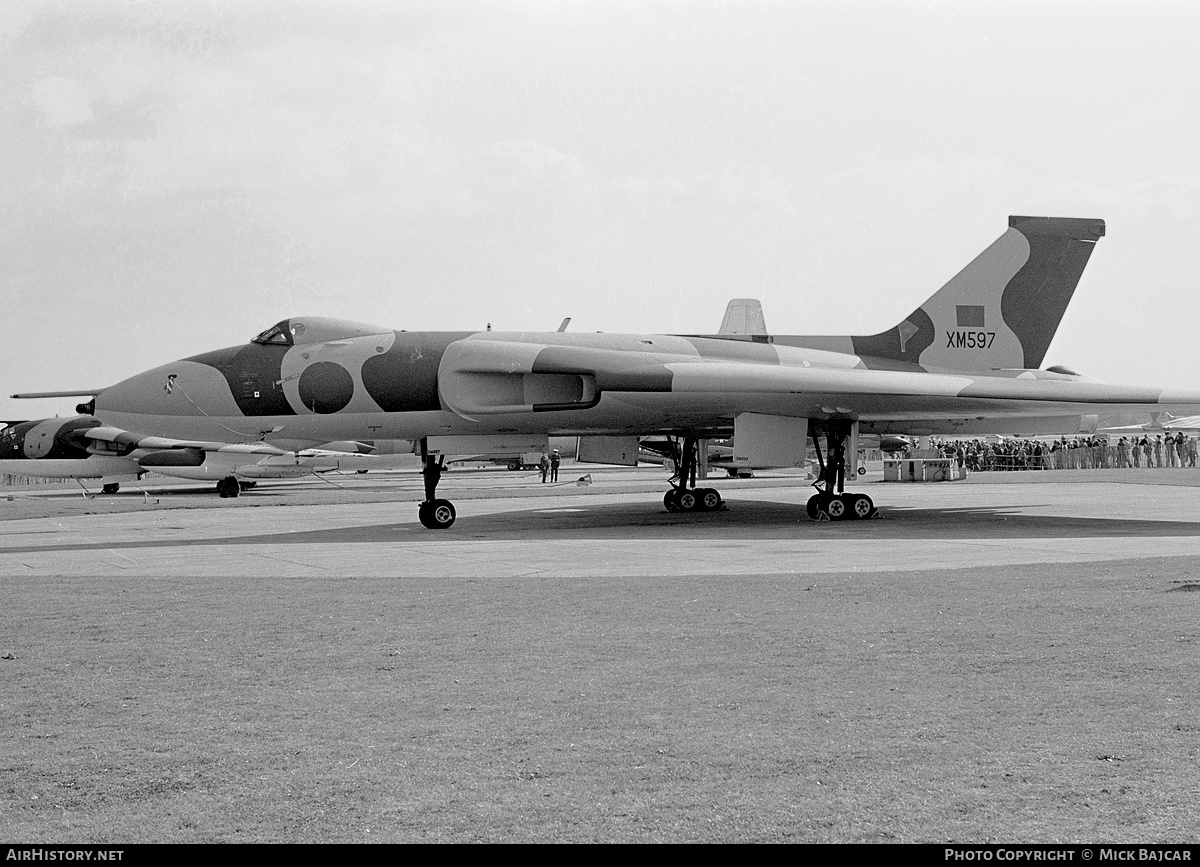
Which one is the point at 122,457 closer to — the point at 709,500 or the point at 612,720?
the point at 709,500

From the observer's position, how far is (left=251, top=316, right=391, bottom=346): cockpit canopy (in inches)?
717

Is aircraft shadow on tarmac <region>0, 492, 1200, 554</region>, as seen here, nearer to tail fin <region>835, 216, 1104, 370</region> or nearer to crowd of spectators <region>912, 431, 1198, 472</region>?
tail fin <region>835, 216, 1104, 370</region>

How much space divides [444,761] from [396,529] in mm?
14077

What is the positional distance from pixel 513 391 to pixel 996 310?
8.50 m

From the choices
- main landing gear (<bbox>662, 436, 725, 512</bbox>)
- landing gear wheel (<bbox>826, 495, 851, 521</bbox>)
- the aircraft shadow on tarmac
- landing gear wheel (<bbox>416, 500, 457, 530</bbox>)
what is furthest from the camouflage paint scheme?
main landing gear (<bbox>662, 436, 725, 512</bbox>)

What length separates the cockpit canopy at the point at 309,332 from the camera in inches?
717

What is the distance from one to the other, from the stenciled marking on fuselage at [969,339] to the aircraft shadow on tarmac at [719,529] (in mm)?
2884

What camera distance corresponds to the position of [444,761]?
4484 millimetres

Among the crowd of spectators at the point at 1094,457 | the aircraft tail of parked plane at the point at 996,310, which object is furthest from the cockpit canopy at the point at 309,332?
the crowd of spectators at the point at 1094,457

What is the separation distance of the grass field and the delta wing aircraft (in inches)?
359

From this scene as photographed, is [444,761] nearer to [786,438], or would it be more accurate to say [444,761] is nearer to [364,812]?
[364,812]

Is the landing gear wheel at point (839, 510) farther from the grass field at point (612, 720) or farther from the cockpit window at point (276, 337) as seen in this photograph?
the grass field at point (612, 720)

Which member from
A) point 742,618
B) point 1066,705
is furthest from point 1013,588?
point 1066,705

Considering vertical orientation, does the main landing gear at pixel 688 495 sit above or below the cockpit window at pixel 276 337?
below
